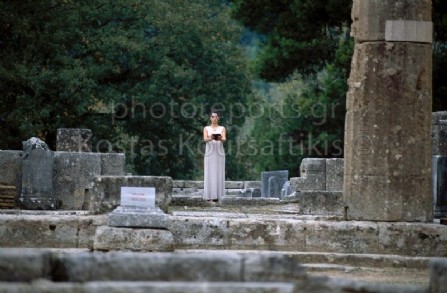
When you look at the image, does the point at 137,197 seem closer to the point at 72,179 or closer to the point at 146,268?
the point at 146,268

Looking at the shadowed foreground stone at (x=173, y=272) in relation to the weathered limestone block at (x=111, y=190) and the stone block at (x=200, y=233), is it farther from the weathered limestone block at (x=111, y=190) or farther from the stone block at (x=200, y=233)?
the weathered limestone block at (x=111, y=190)

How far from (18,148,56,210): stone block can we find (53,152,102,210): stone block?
1.11ft

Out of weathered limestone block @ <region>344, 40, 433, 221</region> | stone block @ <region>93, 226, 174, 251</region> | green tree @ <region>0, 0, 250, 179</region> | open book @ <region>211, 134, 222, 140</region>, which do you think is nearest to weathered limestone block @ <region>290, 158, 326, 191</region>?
open book @ <region>211, 134, 222, 140</region>

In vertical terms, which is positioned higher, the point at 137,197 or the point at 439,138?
the point at 439,138

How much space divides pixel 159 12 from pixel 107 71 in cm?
371

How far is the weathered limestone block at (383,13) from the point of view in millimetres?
17547

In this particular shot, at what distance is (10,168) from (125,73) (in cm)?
1986

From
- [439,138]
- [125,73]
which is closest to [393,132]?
[439,138]

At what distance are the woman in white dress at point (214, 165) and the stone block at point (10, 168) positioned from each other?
3.55 m

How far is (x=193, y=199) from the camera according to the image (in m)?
24.6

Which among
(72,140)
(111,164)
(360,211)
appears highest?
(72,140)

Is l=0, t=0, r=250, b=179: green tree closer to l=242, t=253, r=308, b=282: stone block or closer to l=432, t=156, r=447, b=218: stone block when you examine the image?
l=432, t=156, r=447, b=218: stone block

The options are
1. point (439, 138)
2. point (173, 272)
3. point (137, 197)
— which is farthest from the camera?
point (439, 138)

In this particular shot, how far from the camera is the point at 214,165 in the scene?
2553 centimetres
